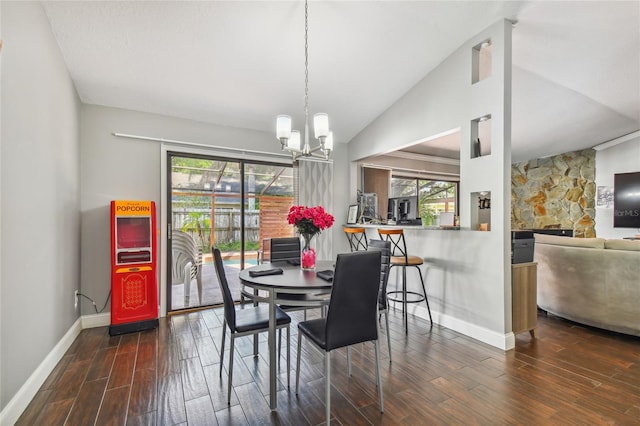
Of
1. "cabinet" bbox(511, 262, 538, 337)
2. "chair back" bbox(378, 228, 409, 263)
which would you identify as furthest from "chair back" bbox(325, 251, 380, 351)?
"cabinet" bbox(511, 262, 538, 337)

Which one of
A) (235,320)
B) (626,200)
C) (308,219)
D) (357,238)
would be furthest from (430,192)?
(235,320)

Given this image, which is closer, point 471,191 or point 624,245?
point 624,245

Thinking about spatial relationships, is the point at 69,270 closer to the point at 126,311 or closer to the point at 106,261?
the point at 106,261

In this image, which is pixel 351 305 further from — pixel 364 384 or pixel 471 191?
pixel 471 191

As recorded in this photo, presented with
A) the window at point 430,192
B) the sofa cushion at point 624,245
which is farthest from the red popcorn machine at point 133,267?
the sofa cushion at point 624,245

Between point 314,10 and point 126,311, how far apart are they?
3575 mm

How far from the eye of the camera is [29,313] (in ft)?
6.43

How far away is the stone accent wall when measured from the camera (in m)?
A: 5.48

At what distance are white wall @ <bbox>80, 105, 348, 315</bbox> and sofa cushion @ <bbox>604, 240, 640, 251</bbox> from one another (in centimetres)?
486

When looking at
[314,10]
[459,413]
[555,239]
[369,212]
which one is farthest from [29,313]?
[555,239]

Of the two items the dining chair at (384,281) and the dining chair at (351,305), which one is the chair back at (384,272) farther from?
the dining chair at (351,305)

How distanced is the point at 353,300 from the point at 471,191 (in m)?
2.03

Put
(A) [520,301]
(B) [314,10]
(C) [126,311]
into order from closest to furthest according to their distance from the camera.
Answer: (B) [314,10] < (A) [520,301] < (C) [126,311]

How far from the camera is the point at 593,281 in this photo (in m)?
2.98
